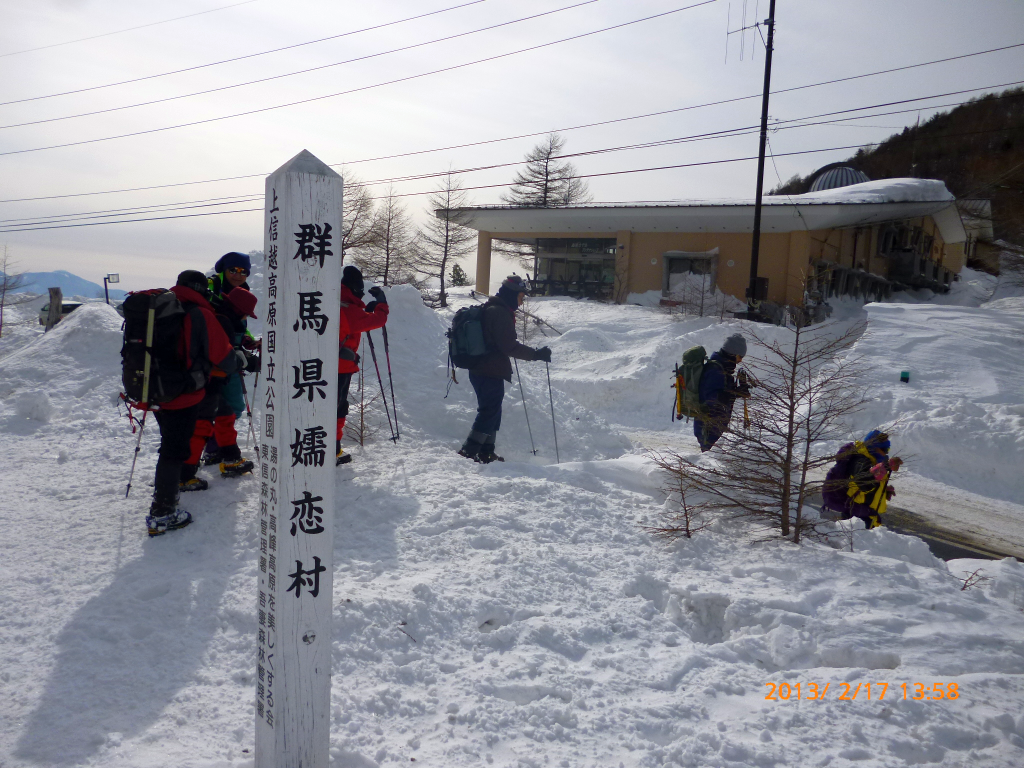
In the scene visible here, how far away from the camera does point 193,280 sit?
450 cm

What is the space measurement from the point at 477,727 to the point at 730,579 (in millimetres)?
2055

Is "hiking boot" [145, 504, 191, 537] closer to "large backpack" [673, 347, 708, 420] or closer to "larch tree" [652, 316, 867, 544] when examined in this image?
"larch tree" [652, 316, 867, 544]

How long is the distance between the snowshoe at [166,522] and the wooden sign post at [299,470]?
2.38m

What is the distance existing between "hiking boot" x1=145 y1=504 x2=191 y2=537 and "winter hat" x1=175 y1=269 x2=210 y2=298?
1.57 metres

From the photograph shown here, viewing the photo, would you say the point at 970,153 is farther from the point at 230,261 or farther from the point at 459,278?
the point at 230,261

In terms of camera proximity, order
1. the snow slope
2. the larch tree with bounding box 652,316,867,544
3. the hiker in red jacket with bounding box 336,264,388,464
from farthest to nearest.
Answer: the snow slope < the hiker in red jacket with bounding box 336,264,388,464 < the larch tree with bounding box 652,316,867,544

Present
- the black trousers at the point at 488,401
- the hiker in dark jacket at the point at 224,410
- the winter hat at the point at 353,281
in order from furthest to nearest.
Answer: the black trousers at the point at 488,401 → the winter hat at the point at 353,281 → the hiker in dark jacket at the point at 224,410

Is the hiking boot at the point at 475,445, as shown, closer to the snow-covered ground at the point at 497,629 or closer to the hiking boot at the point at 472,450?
the hiking boot at the point at 472,450

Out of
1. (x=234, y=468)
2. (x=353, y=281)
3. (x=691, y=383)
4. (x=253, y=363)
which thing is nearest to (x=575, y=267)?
(x=691, y=383)

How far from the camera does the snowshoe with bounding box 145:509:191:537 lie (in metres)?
4.30

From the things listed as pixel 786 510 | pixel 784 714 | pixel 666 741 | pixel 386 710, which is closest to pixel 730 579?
pixel 786 510

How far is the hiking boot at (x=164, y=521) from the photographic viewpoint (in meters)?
4.30

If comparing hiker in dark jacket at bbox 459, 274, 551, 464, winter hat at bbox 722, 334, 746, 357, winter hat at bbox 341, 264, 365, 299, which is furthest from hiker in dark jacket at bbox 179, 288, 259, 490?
winter hat at bbox 722, 334, 746, 357

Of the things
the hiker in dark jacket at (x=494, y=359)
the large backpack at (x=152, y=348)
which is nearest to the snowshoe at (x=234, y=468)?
the large backpack at (x=152, y=348)
